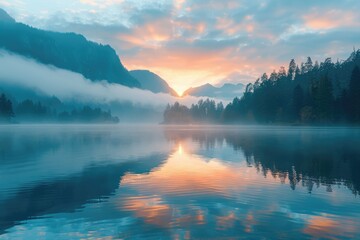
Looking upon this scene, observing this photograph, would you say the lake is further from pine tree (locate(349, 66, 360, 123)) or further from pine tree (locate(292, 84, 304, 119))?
pine tree (locate(292, 84, 304, 119))

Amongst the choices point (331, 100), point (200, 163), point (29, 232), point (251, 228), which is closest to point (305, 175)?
point (200, 163)

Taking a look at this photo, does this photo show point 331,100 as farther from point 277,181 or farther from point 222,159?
point 277,181

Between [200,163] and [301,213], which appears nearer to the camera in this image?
[301,213]

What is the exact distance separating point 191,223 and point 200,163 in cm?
2407

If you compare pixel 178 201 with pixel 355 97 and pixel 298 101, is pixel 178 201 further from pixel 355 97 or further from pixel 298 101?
pixel 298 101

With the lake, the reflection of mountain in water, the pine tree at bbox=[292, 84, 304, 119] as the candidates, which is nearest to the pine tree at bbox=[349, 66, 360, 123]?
the pine tree at bbox=[292, 84, 304, 119]

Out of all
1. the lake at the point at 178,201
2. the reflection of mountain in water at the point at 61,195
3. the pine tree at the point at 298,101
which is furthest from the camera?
the pine tree at the point at 298,101

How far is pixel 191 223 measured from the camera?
687 inches

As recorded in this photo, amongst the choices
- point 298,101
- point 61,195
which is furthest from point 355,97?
point 61,195

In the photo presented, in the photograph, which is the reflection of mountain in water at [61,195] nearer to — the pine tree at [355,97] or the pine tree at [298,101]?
the pine tree at [355,97]

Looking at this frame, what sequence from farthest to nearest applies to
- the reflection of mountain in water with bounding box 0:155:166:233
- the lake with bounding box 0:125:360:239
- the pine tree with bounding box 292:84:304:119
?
the pine tree with bounding box 292:84:304:119 → the reflection of mountain in water with bounding box 0:155:166:233 → the lake with bounding box 0:125:360:239

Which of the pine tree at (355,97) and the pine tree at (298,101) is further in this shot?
the pine tree at (298,101)

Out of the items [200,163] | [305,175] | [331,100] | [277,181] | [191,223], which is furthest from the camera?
[331,100]

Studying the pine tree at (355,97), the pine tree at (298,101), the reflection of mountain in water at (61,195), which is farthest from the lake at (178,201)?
the pine tree at (298,101)
